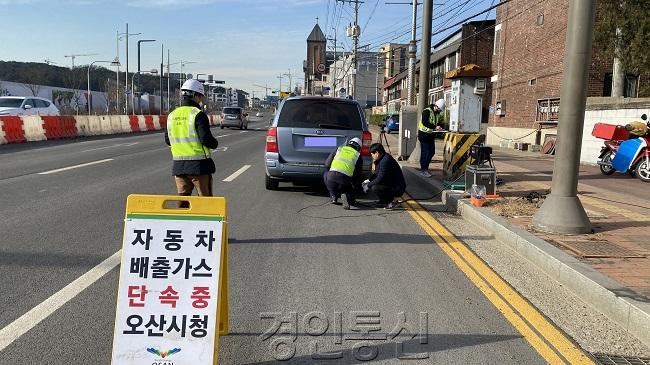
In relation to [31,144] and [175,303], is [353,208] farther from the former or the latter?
[31,144]

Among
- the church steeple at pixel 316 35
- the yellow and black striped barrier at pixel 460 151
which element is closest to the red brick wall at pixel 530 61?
the yellow and black striped barrier at pixel 460 151

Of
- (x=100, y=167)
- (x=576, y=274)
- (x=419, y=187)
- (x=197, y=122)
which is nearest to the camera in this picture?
(x=576, y=274)

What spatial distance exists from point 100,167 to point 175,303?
11453mm

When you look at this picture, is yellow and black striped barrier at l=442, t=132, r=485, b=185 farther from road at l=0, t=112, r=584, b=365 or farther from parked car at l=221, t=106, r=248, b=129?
parked car at l=221, t=106, r=248, b=129

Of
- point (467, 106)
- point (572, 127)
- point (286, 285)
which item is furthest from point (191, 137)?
point (467, 106)

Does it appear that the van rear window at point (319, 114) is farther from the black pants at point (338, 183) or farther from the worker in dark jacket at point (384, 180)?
the black pants at point (338, 183)

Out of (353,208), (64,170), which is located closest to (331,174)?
(353,208)

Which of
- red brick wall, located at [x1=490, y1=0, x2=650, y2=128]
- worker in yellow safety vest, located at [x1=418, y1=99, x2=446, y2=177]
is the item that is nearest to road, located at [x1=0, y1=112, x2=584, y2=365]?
worker in yellow safety vest, located at [x1=418, y1=99, x2=446, y2=177]

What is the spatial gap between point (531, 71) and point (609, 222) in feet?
61.1

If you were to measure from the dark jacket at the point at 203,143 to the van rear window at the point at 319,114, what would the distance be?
417 centimetres

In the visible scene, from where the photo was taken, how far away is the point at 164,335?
3113mm

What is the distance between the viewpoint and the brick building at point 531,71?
69.7 feet

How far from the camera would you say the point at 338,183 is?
9.06 metres

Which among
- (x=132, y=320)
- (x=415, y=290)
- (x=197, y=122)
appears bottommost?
(x=415, y=290)
